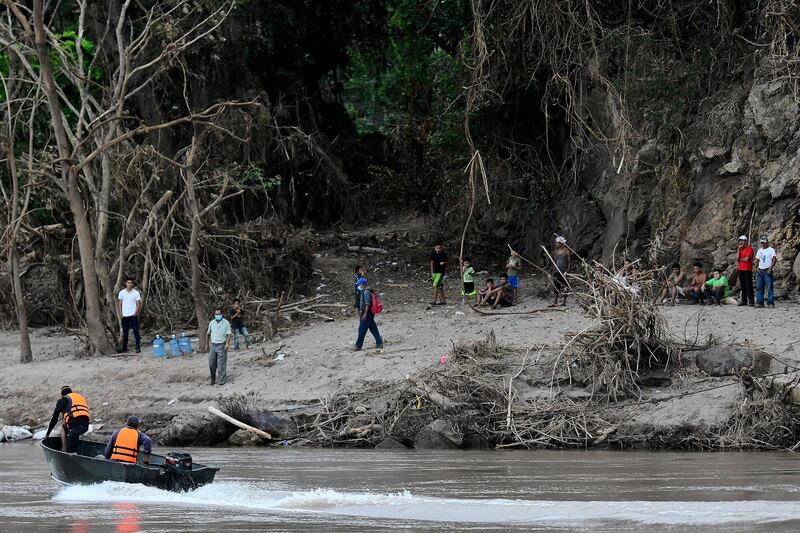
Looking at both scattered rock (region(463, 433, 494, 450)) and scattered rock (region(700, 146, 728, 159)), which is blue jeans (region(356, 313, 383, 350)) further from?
scattered rock (region(700, 146, 728, 159))

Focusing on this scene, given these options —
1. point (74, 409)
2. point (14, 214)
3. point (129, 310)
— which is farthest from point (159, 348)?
point (74, 409)

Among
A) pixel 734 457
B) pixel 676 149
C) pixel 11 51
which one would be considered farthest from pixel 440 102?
pixel 734 457

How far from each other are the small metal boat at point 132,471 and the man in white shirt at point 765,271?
13.4m

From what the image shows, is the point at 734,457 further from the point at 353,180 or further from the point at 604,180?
the point at 353,180

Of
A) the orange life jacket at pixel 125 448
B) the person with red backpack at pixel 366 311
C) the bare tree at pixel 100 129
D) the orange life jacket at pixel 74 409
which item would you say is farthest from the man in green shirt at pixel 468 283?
the orange life jacket at pixel 125 448

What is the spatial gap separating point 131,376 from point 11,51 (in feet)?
31.8

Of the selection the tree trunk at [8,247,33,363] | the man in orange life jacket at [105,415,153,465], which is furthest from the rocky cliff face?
the tree trunk at [8,247,33,363]

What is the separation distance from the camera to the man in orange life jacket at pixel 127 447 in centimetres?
1681

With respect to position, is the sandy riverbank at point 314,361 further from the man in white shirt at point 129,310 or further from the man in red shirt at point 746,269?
the man in white shirt at point 129,310

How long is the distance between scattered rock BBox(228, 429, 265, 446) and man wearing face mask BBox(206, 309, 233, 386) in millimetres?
2816

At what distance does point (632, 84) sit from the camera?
96.7 feet

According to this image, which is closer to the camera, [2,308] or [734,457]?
[734,457]

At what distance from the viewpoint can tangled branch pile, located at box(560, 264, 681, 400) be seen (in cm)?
2131

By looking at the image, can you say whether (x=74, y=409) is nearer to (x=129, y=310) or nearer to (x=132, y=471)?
(x=132, y=471)
